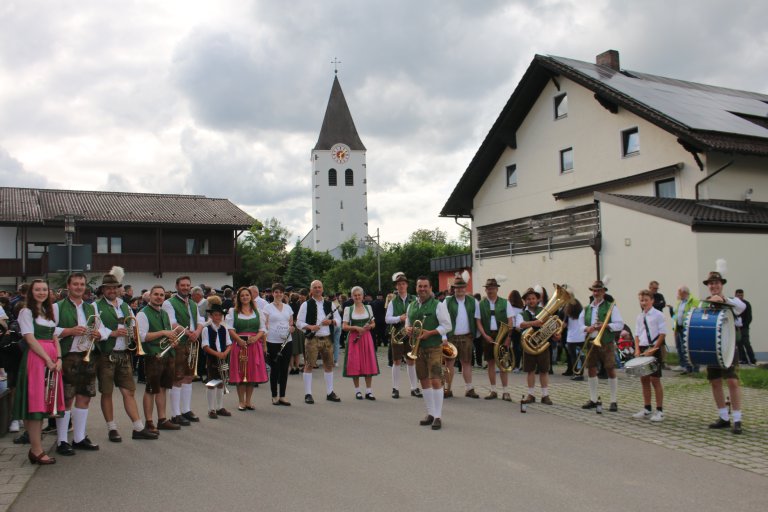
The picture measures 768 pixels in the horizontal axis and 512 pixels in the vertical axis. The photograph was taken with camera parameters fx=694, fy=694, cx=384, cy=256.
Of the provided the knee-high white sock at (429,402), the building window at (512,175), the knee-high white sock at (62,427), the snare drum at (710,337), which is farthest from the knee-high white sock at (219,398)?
the building window at (512,175)

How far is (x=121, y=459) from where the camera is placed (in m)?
7.77

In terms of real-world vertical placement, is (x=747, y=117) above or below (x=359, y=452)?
above

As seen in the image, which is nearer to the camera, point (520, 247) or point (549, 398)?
point (549, 398)

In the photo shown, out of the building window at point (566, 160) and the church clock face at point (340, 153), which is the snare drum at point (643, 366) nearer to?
the building window at point (566, 160)

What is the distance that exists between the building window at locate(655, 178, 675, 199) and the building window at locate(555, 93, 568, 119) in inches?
224

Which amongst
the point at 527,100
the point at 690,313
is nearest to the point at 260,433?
the point at 690,313

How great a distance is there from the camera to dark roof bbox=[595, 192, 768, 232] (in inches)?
709

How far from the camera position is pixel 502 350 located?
1201cm

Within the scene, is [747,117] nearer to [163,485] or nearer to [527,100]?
[527,100]

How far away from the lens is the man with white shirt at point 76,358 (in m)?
7.96

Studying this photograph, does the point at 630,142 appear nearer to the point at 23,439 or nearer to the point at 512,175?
the point at 512,175

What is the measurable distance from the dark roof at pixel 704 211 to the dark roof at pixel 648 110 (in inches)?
67.2

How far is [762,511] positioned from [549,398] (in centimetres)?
602

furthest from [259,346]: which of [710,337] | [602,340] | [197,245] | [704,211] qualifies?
[197,245]
